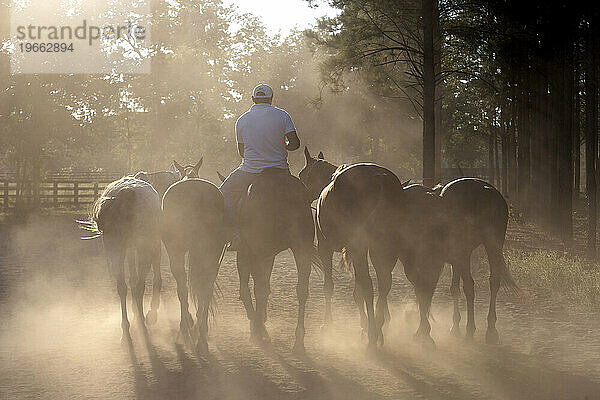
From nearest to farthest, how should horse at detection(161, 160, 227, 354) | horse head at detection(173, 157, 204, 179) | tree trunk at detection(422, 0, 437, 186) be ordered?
1. horse at detection(161, 160, 227, 354)
2. horse head at detection(173, 157, 204, 179)
3. tree trunk at detection(422, 0, 437, 186)

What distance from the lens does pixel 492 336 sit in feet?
27.9

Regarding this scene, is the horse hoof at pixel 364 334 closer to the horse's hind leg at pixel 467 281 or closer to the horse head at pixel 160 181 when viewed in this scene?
the horse's hind leg at pixel 467 281

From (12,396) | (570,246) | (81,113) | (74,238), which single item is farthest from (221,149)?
(12,396)

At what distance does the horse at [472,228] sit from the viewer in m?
8.72

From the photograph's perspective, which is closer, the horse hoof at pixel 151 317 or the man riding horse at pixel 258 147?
the man riding horse at pixel 258 147

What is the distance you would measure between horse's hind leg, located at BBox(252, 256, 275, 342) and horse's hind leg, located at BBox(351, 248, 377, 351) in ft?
3.82

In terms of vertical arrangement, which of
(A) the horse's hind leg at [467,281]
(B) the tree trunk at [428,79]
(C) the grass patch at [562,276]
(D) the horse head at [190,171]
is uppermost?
(B) the tree trunk at [428,79]

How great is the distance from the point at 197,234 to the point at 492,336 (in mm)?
3804

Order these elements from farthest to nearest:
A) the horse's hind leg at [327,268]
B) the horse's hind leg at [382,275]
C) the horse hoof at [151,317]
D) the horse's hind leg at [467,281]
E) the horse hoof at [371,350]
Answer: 1. the horse hoof at [151,317]
2. the horse's hind leg at [327,268]
3. the horse's hind leg at [467,281]
4. the horse's hind leg at [382,275]
5. the horse hoof at [371,350]

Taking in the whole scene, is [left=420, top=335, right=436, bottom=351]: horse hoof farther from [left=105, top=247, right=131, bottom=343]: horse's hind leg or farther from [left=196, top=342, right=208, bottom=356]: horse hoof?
[left=105, top=247, right=131, bottom=343]: horse's hind leg

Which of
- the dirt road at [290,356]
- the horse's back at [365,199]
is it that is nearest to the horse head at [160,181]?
the dirt road at [290,356]

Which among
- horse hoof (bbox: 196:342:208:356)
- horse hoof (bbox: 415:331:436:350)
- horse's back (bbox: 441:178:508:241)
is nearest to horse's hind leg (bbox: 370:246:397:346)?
horse hoof (bbox: 415:331:436:350)

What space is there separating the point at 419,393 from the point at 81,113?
31194mm

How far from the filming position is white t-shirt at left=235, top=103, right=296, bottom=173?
877cm
